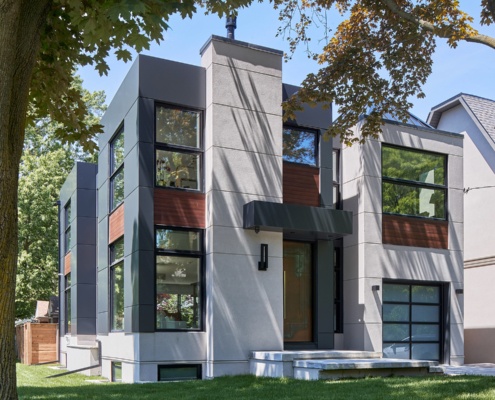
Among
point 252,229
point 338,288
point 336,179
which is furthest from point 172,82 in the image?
point 338,288

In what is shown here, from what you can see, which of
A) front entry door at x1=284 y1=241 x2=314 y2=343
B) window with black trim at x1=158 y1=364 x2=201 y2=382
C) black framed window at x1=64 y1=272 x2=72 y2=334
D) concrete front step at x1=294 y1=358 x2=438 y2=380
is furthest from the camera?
black framed window at x1=64 y1=272 x2=72 y2=334

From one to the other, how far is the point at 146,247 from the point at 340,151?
20.6 feet

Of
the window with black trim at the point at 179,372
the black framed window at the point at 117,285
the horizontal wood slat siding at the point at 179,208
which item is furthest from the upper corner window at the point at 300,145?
the window with black trim at the point at 179,372

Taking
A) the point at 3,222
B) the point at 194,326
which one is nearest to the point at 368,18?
the point at 194,326

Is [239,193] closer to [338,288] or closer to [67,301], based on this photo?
[338,288]

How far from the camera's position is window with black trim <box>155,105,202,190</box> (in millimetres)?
13148

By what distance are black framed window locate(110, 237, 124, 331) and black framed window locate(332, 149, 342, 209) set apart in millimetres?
5539

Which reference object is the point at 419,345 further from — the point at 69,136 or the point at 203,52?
the point at 69,136

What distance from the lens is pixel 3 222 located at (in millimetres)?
6000

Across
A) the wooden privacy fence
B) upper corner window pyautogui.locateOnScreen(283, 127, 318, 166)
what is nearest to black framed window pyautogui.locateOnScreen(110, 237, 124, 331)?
upper corner window pyautogui.locateOnScreen(283, 127, 318, 166)

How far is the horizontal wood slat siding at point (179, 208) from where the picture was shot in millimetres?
12938

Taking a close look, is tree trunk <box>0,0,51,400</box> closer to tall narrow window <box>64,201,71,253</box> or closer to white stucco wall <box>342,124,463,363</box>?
white stucco wall <box>342,124,463,363</box>

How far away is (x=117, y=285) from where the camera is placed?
14.8 m

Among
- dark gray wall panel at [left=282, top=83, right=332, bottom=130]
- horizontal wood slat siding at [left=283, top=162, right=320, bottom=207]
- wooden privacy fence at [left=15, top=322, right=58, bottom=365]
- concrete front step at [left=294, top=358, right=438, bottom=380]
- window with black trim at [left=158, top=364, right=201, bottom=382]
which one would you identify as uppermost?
dark gray wall panel at [left=282, top=83, right=332, bottom=130]
